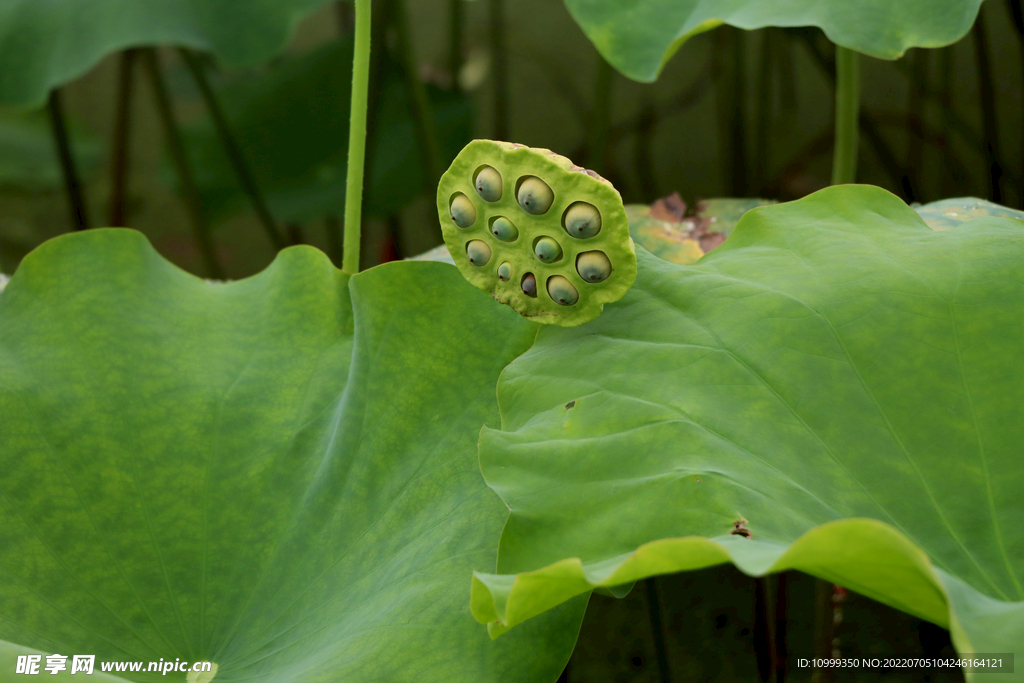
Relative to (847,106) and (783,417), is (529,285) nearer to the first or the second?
(783,417)

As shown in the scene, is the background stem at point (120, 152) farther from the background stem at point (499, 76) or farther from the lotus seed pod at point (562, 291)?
the lotus seed pod at point (562, 291)

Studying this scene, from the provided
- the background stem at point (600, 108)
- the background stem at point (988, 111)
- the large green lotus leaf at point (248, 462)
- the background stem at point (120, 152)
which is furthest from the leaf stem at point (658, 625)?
the background stem at point (120, 152)

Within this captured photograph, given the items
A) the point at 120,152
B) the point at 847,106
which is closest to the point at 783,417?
the point at 847,106

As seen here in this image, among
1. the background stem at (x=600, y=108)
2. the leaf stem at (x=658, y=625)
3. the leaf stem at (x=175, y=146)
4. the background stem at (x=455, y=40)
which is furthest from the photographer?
the background stem at (x=455, y=40)

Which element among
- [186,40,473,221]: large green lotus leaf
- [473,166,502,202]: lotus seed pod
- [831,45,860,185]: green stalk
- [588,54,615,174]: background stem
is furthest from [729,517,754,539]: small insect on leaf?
[186,40,473,221]: large green lotus leaf

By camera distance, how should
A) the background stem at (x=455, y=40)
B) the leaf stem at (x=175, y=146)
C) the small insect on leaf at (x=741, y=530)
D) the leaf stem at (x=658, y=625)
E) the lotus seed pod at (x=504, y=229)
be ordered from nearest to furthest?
the small insect on leaf at (x=741, y=530) < the lotus seed pod at (x=504, y=229) < the leaf stem at (x=658, y=625) < the leaf stem at (x=175, y=146) < the background stem at (x=455, y=40)

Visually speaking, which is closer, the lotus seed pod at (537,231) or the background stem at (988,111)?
the lotus seed pod at (537,231)
